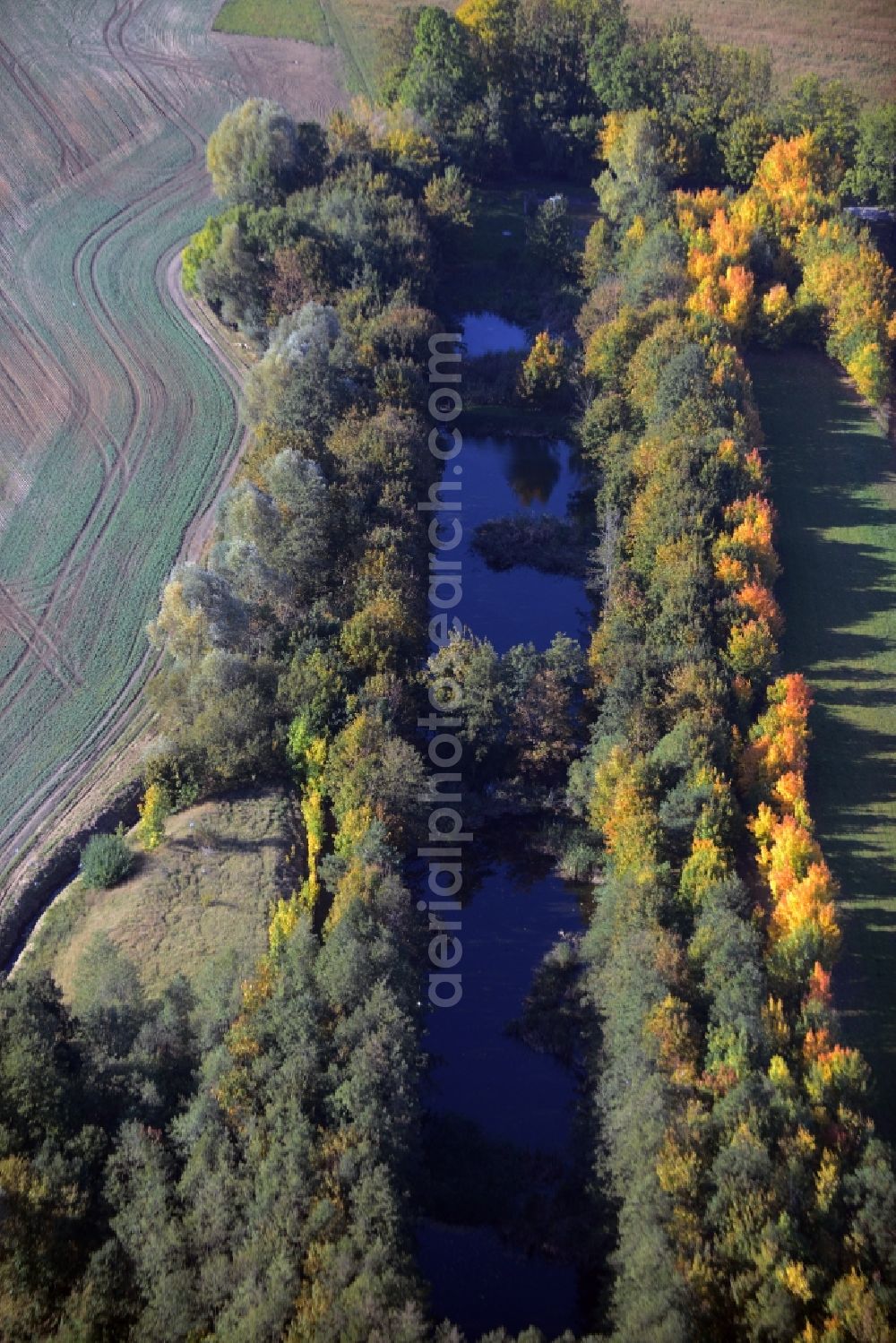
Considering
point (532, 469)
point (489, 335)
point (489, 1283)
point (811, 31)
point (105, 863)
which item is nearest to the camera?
point (489, 1283)

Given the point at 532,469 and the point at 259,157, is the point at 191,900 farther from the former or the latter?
A: the point at 259,157

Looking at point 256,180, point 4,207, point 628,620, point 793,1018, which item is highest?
point 4,207

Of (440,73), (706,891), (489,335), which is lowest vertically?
(706,891)

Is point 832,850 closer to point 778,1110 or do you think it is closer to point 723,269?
point 778,1110

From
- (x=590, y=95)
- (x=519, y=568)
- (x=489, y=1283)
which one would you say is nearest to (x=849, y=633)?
(x=519, y=568)

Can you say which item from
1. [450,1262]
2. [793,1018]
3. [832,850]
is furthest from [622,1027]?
[832,850]

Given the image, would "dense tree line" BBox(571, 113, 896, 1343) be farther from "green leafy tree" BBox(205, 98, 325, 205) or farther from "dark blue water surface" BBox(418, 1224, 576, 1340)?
"green leafy tree" BBox(205, 98, 325, 205)
